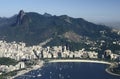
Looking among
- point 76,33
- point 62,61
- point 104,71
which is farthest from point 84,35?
point 104,71

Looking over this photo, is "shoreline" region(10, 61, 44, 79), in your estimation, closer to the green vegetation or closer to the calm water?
the calm water

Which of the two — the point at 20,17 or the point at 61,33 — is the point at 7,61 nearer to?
the point at 61,33

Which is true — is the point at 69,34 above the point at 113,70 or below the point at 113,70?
above

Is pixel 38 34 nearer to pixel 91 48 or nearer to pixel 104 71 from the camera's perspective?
pixel 91 48

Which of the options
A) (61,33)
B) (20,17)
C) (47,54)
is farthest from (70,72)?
(20,17)

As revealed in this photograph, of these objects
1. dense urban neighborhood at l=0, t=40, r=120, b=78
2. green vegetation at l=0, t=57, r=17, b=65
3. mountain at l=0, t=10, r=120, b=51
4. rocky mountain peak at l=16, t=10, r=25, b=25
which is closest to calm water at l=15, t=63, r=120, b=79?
green vegetation at l=0, t=57, r=17, b=65

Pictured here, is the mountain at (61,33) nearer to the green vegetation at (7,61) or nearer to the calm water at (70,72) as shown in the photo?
the calm water at (70,72)

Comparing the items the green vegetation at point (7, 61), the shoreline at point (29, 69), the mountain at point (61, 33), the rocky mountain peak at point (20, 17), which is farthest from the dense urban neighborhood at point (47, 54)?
the rocky mountain peak at point (20, 17)
